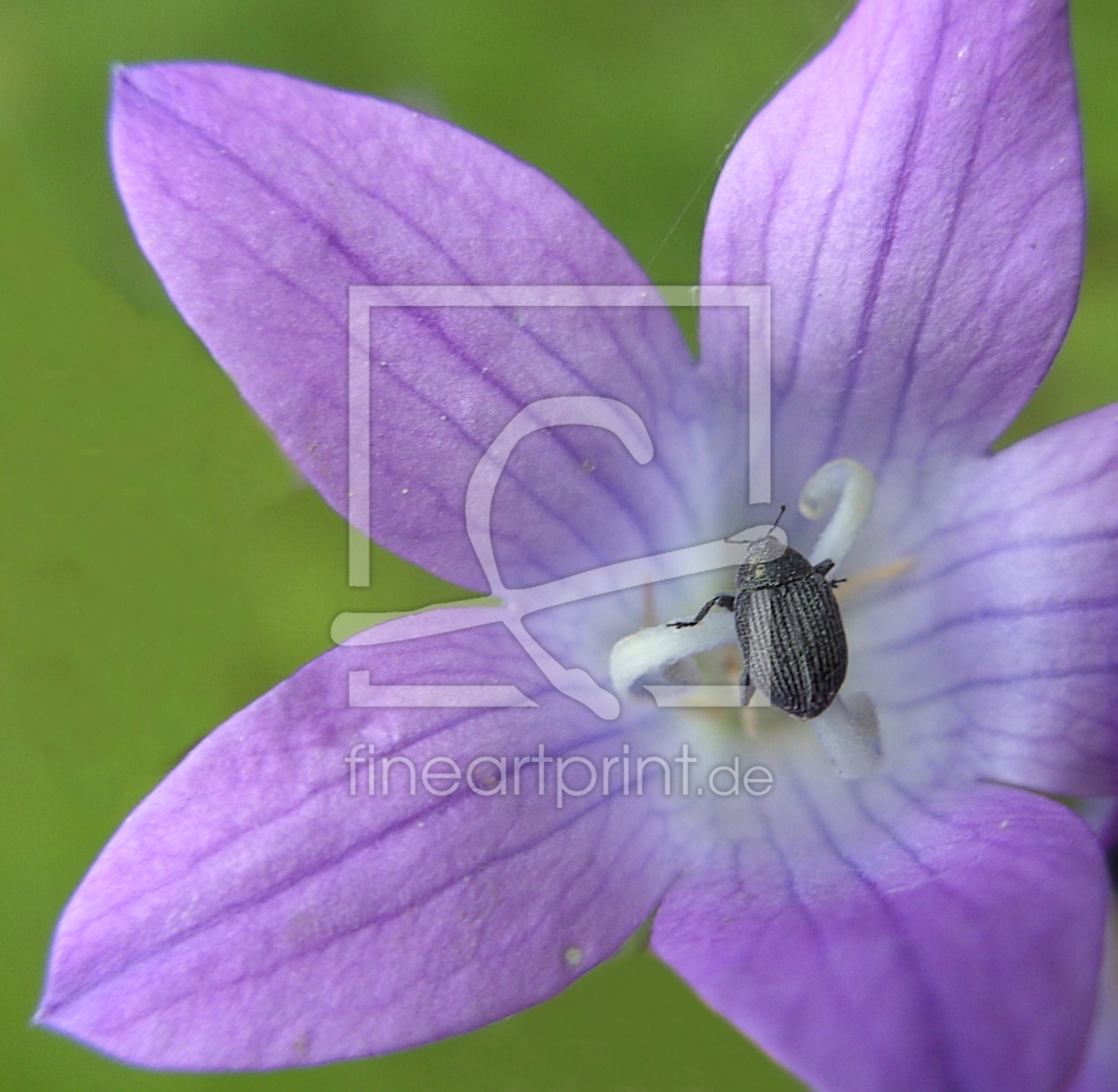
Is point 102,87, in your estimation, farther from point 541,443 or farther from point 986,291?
point 986,291

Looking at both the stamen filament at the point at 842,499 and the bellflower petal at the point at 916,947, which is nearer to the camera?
the bellflower petal at the point at 916,947

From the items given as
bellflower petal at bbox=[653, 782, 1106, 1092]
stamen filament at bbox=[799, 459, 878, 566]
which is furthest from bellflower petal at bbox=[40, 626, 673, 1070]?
stamen filament at bbox=[799, 459, 878, 566]

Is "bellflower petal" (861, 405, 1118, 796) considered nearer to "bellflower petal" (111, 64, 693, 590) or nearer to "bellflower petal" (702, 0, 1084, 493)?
"bellflower petal" (702, 0, 1084, 493)

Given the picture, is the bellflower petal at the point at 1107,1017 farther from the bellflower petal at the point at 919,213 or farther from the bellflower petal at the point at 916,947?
the bellflower petal at the point at 919,213

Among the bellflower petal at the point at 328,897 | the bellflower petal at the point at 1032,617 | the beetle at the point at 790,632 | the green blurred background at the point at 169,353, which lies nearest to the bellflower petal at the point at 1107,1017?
the bellflower petal at the point at 1032,617

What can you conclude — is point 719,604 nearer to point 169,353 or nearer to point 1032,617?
point 1032,617

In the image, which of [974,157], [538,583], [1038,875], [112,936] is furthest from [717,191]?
[112,936]

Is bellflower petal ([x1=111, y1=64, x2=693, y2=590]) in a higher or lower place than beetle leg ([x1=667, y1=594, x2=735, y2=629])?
higher
